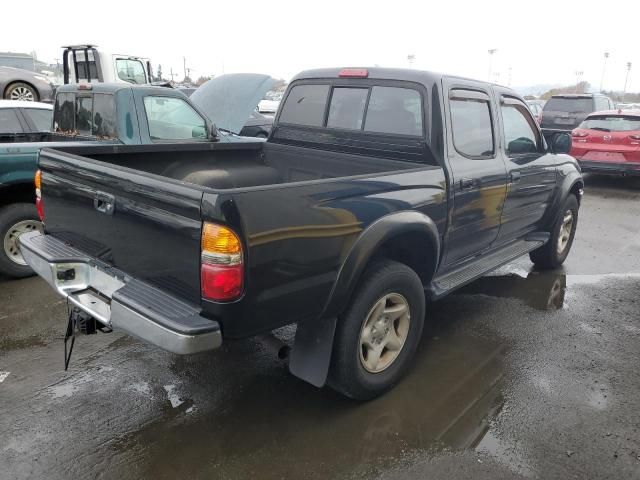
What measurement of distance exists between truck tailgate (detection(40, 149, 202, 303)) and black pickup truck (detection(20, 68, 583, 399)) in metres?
0.01

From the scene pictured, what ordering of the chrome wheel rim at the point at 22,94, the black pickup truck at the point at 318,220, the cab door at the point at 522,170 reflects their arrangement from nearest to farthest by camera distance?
the black pickup truck at the point at 318,220
the cab door at the point at 522,170
the chrome wheel rim at the point at 22,94

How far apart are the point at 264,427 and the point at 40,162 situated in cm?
218

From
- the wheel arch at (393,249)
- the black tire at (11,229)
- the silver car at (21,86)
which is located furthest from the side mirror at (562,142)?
the silver car at (21,86)

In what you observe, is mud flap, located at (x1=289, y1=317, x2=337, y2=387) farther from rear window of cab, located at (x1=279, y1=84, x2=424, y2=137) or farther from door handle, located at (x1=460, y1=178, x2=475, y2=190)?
rear window of cab, located at (x1=279, y1=84, x2=424, y2=137)

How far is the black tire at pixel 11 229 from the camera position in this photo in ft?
16.5

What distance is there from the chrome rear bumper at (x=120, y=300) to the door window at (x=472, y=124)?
7.47ft

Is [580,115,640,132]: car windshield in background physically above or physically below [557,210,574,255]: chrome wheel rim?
above

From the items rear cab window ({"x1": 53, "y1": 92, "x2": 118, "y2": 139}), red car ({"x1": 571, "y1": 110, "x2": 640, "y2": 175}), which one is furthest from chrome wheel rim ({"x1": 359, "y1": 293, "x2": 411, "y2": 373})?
red car ({"x1": 571, "y1": 110, "x2": 640, "y2": 175})

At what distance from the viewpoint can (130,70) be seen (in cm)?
1320

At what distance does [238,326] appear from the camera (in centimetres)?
245

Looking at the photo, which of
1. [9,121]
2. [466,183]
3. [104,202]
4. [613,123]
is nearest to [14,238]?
[9,121]

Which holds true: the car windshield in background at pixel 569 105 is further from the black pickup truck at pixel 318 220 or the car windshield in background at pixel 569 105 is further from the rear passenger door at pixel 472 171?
the rear passenger door at pixel 472 171

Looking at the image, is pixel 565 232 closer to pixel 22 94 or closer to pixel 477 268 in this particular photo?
pixel 477 268

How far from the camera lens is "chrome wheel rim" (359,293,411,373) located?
10.5ft
